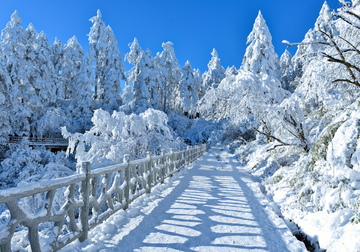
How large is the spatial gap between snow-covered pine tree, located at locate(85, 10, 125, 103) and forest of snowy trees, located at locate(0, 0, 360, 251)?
0.16 metres

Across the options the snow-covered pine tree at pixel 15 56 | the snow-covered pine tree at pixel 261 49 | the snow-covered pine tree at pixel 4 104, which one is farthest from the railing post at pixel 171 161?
the snow-covered pine tree at pixel 15 56

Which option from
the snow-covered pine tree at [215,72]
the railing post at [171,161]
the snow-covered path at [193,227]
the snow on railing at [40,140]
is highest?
the snow-covered pine tree at [215,72]

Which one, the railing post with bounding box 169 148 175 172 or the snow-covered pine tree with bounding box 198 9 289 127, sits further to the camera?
the railing post with bounding box 169 148 175 172

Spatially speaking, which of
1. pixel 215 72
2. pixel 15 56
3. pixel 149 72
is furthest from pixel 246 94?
pixel 215 72

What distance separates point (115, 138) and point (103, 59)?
1033 inches

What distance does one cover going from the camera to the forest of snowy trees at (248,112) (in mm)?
3380

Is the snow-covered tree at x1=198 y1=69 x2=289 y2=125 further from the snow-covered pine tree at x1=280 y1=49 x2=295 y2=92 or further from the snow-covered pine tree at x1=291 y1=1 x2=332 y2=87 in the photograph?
the snow-covered pine tree at x1=280 y1=49 x2=295 y2=92

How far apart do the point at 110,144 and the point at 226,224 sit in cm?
737

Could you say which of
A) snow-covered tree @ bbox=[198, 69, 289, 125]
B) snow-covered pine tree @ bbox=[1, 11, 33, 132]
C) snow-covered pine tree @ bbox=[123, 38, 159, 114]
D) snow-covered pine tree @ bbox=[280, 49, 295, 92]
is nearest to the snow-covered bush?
snow-covered tree @ bbox=[198, 69, 289, 125]

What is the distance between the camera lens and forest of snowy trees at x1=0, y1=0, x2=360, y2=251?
338 centimetres

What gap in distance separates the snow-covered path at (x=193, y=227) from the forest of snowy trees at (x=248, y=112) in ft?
2.18

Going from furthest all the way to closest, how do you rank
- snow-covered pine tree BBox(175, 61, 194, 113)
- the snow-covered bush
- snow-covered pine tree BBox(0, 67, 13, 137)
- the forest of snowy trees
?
snow-covered pine tree BBox(175, 61, 194, 113) < snow-covered pine tree BBox(0, 67, 13, 137) < the snow-covered bush < the forest of snowy trees

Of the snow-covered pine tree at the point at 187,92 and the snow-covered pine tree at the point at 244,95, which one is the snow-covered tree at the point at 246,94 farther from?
the snow-covered pine tree at the point at 187,92

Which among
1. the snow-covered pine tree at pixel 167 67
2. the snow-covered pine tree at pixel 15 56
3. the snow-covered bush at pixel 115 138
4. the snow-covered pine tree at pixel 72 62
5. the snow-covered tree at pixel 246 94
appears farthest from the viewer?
the snow-covered pine tree at pixel 167 67
